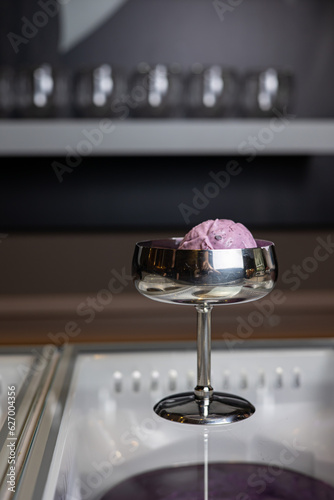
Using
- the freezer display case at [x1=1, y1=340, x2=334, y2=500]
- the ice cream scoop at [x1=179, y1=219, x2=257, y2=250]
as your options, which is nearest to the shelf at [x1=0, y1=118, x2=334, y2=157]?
A: the freezer display case at [x1=1, y1=340, x2=334, y2=500]

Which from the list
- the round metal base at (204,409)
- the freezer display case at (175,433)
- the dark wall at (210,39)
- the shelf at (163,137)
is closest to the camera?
the freezer display case at (175,433)

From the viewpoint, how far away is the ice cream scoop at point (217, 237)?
643 mm

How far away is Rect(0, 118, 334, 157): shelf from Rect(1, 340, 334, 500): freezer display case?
56cm

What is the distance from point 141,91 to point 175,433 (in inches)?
34.5

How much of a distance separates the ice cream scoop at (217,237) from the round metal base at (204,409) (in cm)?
16

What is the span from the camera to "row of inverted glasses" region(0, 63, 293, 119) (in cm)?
129

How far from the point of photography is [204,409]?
64 centimetres

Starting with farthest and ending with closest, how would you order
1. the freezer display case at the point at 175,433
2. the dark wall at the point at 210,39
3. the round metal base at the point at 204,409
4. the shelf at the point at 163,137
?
the dark wall at the point at 210,39
the shelf at the point at 163,137
the round metal base at the point at 204,409
the freezer display case at the point at 175,433

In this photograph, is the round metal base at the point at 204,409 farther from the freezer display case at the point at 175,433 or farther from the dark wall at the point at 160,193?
the dark wall at the point at 160,193

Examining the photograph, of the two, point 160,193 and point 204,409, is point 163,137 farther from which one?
point 204,409

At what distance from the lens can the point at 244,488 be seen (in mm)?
510

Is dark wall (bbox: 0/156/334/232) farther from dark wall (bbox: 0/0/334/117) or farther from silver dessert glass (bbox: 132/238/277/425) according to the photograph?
silver dessert glass (bbox: 132/238/277/425)

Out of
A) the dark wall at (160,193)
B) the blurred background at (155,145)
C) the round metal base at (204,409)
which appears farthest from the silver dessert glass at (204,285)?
the dark wall at (160,193)

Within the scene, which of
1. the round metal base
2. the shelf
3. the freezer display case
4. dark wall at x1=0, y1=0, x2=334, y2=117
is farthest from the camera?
dark wall at x1=0, y1=0, x2=334, y2=117
